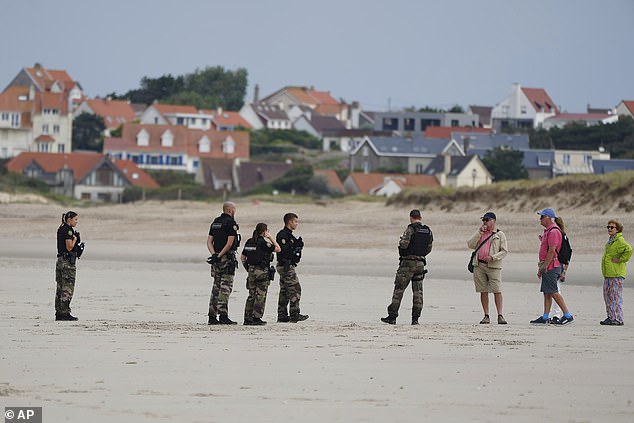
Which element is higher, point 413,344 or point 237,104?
point 237,104

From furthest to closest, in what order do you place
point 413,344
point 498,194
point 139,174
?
point 139,174 < point 498,194 < point 413,344

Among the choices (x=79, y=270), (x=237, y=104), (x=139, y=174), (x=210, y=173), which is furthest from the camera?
(x=237, y=104)

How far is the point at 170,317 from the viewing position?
16.1 meters

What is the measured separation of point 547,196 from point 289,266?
25.1 m

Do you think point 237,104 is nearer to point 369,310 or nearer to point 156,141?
point 156,141

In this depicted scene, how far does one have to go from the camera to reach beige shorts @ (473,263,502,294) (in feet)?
49.6

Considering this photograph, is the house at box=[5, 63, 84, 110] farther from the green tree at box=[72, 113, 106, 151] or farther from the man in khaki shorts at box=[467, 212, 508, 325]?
the man in khaki shorts at box=[467, 212, 508, 325]

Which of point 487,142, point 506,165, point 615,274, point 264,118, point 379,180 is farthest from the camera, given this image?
point 264,118

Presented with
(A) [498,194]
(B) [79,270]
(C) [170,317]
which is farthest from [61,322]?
(A) [498,194]

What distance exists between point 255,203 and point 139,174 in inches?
862

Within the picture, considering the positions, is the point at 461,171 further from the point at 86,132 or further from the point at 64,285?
the point at 64,285

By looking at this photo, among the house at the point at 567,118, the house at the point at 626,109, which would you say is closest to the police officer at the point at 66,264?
the house at the point at 626,109

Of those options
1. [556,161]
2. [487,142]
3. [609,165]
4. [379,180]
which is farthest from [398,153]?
[609,165]

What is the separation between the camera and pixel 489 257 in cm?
1506
